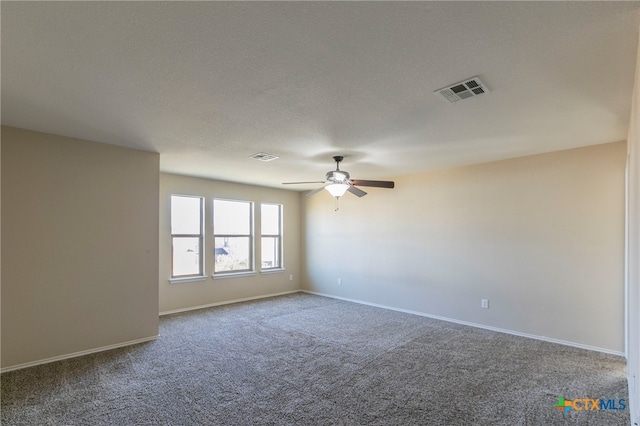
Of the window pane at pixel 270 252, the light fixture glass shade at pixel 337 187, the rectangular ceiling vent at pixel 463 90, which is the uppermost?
the rectangular ceiling vent at pixel 463 90

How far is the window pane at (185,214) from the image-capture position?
20.2 ft

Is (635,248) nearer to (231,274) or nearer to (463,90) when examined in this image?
(463,90)

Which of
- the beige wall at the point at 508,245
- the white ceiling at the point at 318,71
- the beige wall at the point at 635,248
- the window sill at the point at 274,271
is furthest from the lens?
the window sill at the point at 274,271

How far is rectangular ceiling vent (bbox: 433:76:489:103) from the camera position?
244cm

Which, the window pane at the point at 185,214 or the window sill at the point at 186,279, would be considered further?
Result: the window pane at the point at 185,214

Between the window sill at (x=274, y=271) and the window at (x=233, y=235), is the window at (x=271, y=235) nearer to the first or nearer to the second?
the window sill at (x=274, y=271)

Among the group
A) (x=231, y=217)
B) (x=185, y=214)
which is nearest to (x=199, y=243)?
(x=185, y=214)

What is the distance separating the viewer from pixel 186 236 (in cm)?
627

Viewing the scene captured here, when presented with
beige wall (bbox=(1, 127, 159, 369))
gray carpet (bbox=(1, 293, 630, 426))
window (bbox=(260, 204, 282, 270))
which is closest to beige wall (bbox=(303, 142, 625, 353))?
gray carpet (bbox=(1, 293, 630, 426))

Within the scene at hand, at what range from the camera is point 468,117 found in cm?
316

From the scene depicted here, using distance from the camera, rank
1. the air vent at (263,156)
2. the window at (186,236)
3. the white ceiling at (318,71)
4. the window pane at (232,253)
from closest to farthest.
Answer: the white ceiling at (318,71)
the air vent at (263,156)
the window at (186,236)
the window pane at (232,253)

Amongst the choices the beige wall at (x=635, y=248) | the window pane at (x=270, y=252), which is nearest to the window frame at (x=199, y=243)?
the window pane at (x=270, y=252)

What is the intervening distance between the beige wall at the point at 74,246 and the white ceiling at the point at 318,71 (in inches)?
14.2

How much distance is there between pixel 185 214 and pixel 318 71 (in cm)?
491
